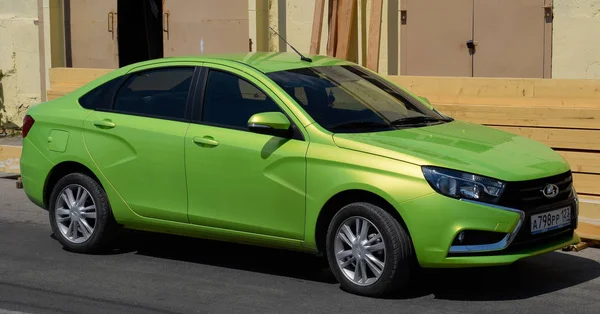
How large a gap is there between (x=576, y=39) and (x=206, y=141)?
703cm

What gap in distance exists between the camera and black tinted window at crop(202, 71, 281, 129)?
7973 mm

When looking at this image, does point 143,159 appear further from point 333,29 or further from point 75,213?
point 333,29

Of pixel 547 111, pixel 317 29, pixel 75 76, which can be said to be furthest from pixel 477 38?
pixel 75 76

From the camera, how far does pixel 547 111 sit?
995cm

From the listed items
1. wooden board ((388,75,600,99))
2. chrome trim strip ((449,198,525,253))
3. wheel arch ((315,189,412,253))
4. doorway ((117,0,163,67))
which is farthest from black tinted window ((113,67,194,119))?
doorway ((117,0,163,67))

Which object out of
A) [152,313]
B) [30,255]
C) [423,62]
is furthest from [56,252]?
[423,62]

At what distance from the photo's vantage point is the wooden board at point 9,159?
12414mm

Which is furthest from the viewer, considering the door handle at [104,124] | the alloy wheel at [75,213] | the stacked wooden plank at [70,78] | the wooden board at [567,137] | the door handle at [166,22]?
the door handle at [166,22]

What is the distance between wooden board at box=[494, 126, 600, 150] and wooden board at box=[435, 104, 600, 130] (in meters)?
0.05

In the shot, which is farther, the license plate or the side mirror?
the side mirror

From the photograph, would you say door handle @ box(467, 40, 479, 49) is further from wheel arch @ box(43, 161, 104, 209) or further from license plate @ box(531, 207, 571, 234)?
license plate @ box(531, 207, 571, 234)

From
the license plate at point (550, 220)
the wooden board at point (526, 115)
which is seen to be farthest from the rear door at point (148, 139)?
the wooden board at point (526, 115)

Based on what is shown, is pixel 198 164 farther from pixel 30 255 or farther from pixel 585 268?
pixel 585 268

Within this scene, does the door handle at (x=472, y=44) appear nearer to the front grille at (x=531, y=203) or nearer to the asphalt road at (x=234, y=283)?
the asphalt road at (x=234, y=283)
